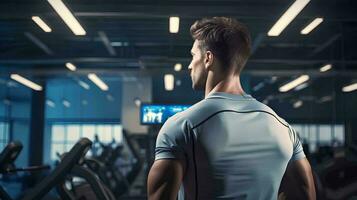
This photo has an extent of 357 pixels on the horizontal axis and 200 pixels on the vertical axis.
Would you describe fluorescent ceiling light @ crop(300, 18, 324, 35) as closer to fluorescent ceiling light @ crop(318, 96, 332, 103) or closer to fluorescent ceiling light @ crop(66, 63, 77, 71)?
fluorescent ceiling light @ crop(318, 96, 332, 103)

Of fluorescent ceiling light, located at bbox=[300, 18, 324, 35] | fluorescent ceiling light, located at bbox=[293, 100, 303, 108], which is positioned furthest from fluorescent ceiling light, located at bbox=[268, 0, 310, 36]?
fluorescent ceiling light, located at bbox=[293, 100, 303, 108]

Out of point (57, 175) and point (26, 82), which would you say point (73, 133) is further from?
point (57, 175)

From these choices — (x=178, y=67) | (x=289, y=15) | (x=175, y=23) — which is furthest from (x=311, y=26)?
(x=178, y=67)

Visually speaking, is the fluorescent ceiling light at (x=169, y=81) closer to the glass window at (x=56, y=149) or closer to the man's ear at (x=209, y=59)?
the glass window at (x=56, y=149)

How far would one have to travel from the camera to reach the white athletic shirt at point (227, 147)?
95 centimetres

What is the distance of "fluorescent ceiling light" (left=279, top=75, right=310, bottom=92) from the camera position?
353 inches

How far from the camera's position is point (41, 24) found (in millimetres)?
6711

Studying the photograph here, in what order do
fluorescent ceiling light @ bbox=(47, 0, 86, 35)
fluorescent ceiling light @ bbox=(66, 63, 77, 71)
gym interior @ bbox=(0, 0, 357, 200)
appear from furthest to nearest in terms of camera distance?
fluorescent ceiling light @ bbox=(66, 63, 77, 71) < gym interior @ bbox=(0, 0, 357, 200) < fluorescent ceiling light @ bbox=(47, 0, 86, 35)

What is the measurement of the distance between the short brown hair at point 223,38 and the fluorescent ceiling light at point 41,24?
5362 mm

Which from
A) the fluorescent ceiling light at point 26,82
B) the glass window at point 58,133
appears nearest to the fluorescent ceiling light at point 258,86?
the glass window at point 58,133

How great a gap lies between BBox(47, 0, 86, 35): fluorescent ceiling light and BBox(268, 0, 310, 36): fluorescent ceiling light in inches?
89.2

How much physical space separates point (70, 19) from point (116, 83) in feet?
12.1

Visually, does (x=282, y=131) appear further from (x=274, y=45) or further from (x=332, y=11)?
(x=274, y=45)

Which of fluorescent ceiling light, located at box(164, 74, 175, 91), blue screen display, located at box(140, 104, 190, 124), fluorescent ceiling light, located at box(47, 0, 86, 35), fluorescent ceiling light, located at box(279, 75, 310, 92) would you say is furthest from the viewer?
fluorescent ceiling light, located at box(279, 75, 310, 92)
